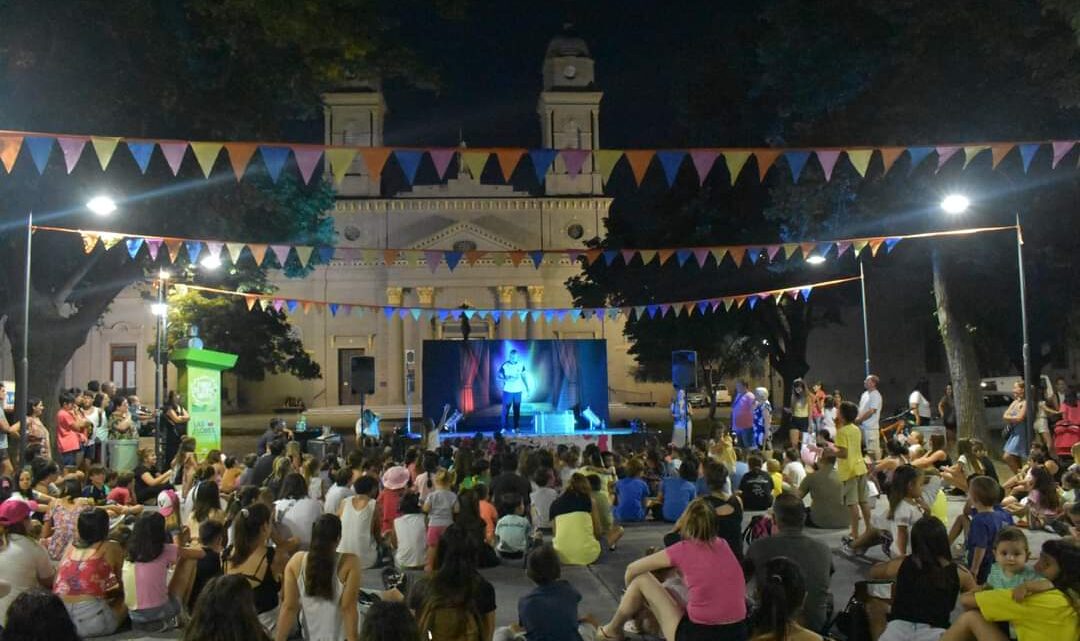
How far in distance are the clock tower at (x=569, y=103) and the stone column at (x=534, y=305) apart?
605cm

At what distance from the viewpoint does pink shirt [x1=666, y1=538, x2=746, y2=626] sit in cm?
507

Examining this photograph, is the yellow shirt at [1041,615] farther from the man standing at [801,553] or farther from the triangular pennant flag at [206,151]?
the triangular pennant flag at [206,151]

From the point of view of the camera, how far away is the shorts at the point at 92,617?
612cm

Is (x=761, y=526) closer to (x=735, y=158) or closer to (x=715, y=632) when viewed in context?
(x=715, y=632)

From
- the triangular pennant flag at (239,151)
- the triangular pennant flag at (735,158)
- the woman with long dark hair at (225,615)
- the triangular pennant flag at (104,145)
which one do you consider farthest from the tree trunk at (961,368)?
the woman with long dark hair at (225,615)

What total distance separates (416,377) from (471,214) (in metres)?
10.2

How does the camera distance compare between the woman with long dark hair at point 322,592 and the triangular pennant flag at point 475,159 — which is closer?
the woman with long dark hair at point 322,592

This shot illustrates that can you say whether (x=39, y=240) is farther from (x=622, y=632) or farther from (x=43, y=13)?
(x=622, y=632)

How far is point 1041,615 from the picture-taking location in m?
4.21

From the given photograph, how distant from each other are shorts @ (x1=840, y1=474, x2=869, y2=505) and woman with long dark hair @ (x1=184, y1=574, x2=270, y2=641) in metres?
6.87

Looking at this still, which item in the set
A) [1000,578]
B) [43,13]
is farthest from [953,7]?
[43,13]

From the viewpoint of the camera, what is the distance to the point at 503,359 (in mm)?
27078

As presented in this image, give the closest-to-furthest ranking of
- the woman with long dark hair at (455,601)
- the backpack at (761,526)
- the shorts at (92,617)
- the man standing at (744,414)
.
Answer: the woman with long dark hair at (455,601)
the shorts at (92,617)
the backpack at (761,526)
the man standing at (744,414)

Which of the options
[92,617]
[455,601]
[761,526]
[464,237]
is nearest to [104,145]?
[92,617]
